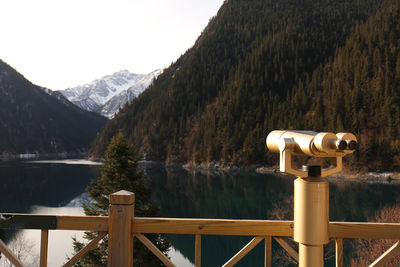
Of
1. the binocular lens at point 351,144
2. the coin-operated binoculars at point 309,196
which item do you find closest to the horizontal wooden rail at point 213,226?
the coin-operated binoculars at point 309,196

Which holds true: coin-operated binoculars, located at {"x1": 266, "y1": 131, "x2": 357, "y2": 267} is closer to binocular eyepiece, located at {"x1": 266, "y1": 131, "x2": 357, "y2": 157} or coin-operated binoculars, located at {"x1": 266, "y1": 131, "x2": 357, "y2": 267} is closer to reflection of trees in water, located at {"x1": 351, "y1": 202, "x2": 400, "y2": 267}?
binocular eyepiece, located at {"x1": 266, "y1": 131, "x2": 357, "y2": 157}

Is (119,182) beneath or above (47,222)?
beneath

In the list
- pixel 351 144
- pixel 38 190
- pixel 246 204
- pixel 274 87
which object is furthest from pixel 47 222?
pixel 274 87

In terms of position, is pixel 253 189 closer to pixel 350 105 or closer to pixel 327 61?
pixel 350 105

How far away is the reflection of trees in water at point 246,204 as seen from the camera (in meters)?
25.6

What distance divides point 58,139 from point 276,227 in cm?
19597

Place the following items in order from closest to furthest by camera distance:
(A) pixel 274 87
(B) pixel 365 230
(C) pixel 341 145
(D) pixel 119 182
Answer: (C) pixel 341 145
(B) pixel 365 230
(D) pixel 119 182
(A) pixel 274 87

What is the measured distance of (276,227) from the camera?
2.50 metres

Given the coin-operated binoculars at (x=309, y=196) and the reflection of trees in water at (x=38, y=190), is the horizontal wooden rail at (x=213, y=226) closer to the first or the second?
the coin-operated binoculars at (x=309, y=196)

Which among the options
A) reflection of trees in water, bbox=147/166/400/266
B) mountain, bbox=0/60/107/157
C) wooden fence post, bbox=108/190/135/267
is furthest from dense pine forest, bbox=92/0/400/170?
wooden fence post, bbox=108/190/135/267

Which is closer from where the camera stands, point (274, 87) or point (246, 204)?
point (246, 204)

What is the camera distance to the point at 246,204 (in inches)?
1532

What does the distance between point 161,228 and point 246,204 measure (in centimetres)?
3741

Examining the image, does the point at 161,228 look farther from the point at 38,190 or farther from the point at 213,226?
the point at 38,190
